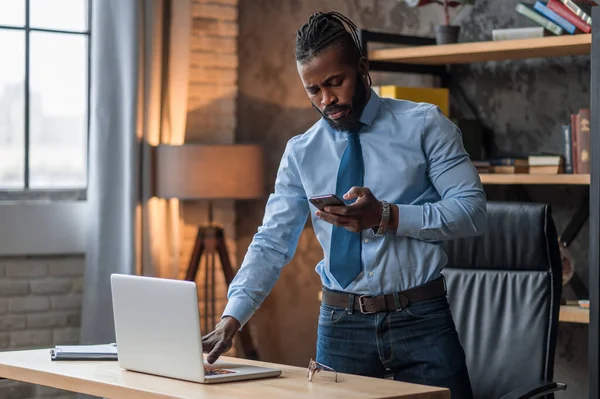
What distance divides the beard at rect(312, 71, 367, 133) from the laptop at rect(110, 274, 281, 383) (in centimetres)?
52

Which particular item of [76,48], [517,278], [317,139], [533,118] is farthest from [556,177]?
[76,48]

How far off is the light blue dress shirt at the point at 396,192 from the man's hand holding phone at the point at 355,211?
0.09 meters

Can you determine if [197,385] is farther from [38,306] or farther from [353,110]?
[38,306]

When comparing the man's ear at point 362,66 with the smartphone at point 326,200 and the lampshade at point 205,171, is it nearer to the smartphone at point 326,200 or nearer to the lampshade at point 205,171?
the smartphone at point 326,200

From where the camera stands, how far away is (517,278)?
2.78 m

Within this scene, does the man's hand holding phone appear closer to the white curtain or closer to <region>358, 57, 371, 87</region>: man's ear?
<region>358, 57, 371, 87</region>: man's ear

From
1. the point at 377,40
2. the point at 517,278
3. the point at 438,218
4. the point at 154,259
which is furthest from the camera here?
the point at 154,259

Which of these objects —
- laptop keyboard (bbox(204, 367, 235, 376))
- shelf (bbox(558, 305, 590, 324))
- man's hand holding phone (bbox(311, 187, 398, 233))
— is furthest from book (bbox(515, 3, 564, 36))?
laptop keyboard (bbox(204, 367, 235, 376))

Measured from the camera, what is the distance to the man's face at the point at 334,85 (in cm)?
222

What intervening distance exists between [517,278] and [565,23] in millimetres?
1364

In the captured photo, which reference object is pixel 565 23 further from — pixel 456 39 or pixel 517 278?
pixel 517 278

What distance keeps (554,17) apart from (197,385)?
2.35 meters

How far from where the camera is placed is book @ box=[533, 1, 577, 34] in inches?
147

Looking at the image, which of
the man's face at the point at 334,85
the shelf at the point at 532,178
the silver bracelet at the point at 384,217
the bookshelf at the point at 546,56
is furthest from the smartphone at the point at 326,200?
the shelf at the point at 532,178
